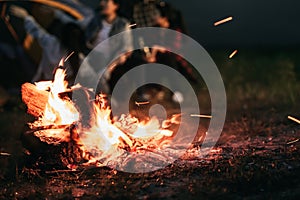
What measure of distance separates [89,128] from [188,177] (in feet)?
4.50

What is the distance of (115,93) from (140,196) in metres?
5.92

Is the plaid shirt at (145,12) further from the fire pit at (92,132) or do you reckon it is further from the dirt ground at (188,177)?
the fire pit at (92,132)

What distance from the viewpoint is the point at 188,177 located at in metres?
4.77

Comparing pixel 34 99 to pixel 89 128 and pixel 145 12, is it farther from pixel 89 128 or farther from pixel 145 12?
pixel 145 12

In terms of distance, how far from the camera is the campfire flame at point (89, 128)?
5293 millimetres

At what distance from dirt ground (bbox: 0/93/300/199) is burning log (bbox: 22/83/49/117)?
0.45 meters

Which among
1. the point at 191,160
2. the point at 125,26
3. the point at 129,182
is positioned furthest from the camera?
the point at 125,26

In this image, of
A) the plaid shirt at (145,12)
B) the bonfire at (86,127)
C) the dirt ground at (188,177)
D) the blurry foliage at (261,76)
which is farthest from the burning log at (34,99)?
the blurry foliage at (261,76)

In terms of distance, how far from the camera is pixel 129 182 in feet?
15.4

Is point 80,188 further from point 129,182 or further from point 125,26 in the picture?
point 125,26

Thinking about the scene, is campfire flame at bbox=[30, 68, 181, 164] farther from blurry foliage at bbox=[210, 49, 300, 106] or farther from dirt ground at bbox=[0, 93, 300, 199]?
blurry foliage at bbox=[210, 49, 300, 106]

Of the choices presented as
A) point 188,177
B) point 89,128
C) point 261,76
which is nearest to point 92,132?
point 89,128

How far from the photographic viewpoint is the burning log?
554 centimetres

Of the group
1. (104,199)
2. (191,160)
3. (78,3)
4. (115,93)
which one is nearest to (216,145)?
(191,160)
